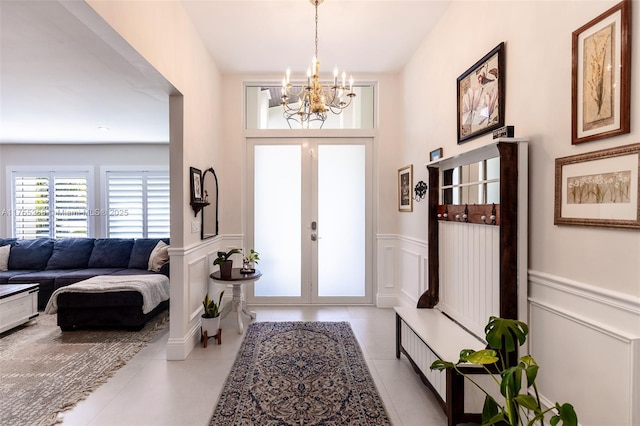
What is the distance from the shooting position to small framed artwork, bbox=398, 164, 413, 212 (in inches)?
143

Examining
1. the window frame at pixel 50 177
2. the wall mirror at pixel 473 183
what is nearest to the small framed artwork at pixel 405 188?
the wall mirror at pixel 473 183

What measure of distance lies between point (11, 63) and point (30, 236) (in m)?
4.41

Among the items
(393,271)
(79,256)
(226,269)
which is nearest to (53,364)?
(226,269)

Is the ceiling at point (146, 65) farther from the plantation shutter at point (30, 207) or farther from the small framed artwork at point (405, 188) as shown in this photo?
the plantation shutter at point (30, 207)

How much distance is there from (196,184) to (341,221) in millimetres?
1988

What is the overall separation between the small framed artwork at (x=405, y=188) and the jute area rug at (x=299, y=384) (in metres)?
1.64

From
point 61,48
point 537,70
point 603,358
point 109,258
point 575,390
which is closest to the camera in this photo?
point 603,358

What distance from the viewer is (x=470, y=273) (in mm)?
2176

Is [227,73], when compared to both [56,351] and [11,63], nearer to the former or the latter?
[11,63]

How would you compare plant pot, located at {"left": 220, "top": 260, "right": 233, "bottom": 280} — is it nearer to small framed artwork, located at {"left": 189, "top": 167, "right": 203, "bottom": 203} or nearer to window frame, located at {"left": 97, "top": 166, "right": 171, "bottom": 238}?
small framed artwork, located at {"left": 189, "top": 167, "right": 203, "bottom": 203}

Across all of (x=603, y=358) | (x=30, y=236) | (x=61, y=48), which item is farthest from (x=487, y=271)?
(x=30, y=236)

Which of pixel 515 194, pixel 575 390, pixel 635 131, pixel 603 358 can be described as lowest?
pixel 575 390

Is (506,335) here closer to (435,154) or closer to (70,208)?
(435,154)

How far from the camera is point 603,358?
53.6 inches
